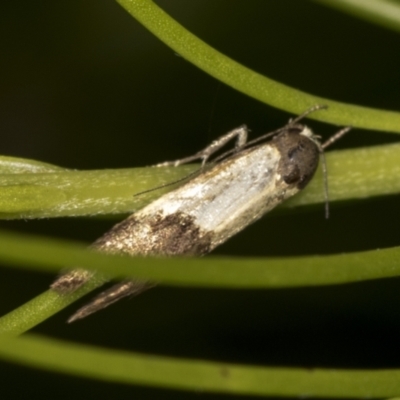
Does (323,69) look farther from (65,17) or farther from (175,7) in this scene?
(65,17)

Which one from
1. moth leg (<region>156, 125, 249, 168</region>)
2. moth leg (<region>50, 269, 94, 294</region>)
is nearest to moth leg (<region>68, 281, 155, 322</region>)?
moth leg (<region>50, 269, 94, 294</region>)

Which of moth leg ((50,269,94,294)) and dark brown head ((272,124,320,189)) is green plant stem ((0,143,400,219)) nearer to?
dark brown head ((272,124,320,189))

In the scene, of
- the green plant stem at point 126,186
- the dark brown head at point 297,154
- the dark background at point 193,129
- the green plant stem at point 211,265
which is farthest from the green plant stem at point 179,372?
the dark background at point 193,129

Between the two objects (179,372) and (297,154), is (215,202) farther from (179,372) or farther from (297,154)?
(179,372)

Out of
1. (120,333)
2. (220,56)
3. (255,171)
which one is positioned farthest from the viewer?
(120,333)

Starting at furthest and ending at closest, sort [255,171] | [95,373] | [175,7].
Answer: [175,7], [255,171], [95,373]

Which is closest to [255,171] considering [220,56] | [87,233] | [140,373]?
[220,56]
